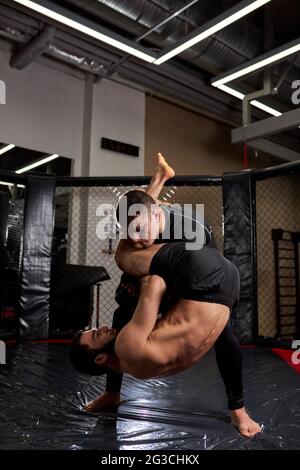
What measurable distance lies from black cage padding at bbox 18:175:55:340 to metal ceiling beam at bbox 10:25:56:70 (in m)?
1.41

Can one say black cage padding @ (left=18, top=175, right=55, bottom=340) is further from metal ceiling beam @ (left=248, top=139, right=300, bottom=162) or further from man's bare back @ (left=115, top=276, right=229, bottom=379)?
metal ceiling beam @ (left=248, top=139, right=300, bottom=162)

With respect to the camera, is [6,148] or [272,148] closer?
[6,148]

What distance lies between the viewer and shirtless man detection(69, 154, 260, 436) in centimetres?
109

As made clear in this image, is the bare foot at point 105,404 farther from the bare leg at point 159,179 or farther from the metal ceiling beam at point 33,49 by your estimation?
the metal ceiling beam at point 33,49

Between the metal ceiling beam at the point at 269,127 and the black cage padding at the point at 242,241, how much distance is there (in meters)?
1.09

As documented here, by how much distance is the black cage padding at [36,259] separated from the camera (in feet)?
9.48

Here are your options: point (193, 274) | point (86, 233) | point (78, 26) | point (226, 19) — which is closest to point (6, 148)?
point (86, 233)

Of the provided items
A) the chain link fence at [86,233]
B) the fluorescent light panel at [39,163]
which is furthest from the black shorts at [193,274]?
the fluorescent light panel at [39,163]

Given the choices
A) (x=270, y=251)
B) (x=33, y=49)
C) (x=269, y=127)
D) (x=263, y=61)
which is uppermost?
(x=33, y=49)

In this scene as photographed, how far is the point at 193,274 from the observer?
114 centimetres

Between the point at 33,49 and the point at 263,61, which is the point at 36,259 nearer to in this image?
the point at 33,49

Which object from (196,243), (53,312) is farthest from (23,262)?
(196,243)

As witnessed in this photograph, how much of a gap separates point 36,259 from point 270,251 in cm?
351
